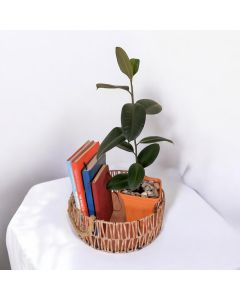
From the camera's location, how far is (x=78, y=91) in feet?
4.39

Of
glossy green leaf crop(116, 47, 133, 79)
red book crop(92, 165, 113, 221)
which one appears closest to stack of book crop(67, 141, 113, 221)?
red book crop(92, 165, 113, 221)

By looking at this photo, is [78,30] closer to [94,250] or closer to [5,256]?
[94,250]

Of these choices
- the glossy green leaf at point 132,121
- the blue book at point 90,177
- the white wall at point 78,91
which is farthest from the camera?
the white wall at point 78,91

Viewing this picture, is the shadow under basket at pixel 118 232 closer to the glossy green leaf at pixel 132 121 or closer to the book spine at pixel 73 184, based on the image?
the book spine at pixel 73 184

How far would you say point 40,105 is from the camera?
1.33m

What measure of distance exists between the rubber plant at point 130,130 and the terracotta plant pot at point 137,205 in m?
0.03

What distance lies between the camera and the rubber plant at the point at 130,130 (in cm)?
93

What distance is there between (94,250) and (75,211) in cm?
13

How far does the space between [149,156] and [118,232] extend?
0.25 m

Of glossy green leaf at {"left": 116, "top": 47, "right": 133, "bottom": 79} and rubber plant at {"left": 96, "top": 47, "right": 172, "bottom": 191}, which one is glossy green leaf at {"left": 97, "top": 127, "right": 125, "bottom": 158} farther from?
glossy green leaf at {"left": 116, "top": 47, "right": 133, "bottom": 79}

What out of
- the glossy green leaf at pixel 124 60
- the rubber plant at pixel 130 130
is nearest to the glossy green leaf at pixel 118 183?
the rubber plant at pixel 130 130

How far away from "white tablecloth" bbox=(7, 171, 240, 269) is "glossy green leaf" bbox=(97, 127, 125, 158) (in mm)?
312

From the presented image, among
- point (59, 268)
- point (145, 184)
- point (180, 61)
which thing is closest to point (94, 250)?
point (59, 268)

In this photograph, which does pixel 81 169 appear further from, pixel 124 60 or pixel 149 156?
pixel 124 60
